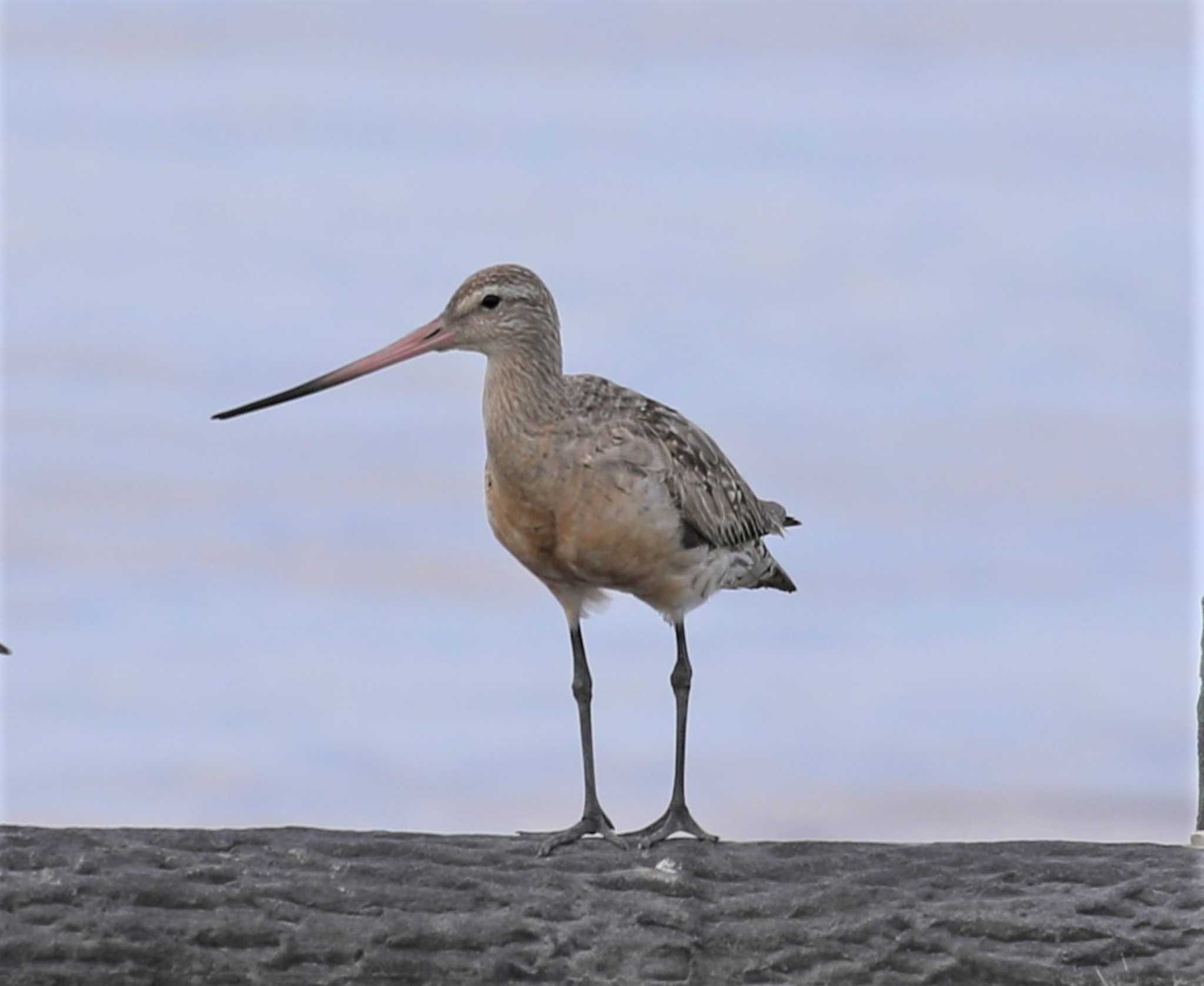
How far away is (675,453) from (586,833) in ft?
4.28

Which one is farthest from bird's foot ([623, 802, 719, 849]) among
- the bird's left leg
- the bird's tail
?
the bird's tail

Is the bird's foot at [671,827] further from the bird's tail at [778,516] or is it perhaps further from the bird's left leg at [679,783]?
the bird's tail at [778,516]

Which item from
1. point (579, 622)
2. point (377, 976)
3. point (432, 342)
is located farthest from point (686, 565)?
point (377, 976)

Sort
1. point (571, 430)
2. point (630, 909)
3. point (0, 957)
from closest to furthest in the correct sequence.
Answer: point (0, 957)
point (630, 909)
point (571, 430)

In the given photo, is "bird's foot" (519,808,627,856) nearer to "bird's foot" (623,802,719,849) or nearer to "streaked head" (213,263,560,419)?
"bird's foot" (623,802,719,849)

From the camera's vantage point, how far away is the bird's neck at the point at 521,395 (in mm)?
6707

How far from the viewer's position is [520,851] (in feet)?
17.4

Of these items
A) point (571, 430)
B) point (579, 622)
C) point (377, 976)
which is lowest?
point (377, 976)

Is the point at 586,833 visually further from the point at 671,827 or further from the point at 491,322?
the point at 491,322

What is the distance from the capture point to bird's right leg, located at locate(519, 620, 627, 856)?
6047 millimetres

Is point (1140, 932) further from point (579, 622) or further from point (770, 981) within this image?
point (579, 622)

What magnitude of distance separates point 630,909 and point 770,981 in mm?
353

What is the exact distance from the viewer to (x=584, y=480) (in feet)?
21.7

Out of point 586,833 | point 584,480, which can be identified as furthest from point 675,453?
point 586,833
